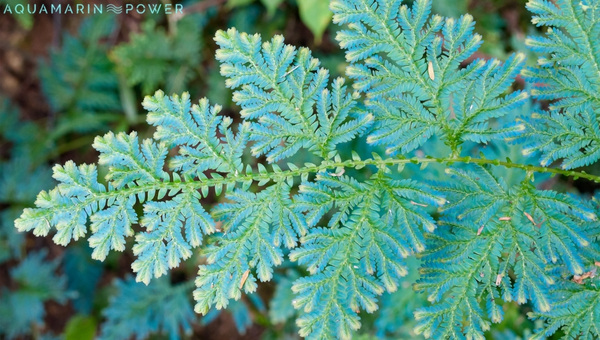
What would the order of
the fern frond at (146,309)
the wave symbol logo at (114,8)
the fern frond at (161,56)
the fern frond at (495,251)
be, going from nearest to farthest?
the fern frond at (495,251) → the fern frond at (146,309) → the fern frond at (161,56) → the wave symbol logo at (114,8)

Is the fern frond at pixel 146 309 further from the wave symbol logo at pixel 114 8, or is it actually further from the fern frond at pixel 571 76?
the fern frond at pixel 571 76

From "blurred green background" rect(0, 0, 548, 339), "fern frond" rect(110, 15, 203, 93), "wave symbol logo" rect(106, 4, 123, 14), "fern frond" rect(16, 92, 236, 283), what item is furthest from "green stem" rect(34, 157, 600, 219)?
"wave symbol logo" rect(106, 4, 123, 14)

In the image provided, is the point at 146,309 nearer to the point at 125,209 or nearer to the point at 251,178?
the point at 125,209

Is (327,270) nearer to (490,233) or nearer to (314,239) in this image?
(314,239)

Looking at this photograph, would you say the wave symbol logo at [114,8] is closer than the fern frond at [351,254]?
No

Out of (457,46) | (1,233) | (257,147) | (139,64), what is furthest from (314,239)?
(1,233)

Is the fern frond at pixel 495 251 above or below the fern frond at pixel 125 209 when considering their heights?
below

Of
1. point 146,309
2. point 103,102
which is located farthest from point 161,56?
point 146,309

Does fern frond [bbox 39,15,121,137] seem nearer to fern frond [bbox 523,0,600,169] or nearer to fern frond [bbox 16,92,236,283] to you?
fern frond [bbox 16,92,236,283]

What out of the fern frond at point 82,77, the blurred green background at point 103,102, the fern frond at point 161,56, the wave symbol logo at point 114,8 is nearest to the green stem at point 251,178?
the blurred green background at point 103,102
